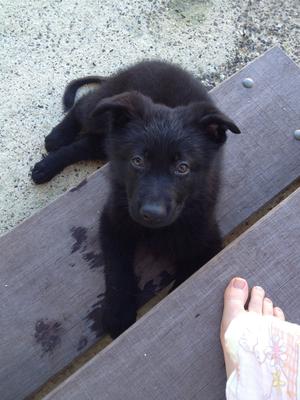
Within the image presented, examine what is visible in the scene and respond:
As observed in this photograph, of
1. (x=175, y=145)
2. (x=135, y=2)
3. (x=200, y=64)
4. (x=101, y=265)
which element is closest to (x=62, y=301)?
(x=101, y=265)

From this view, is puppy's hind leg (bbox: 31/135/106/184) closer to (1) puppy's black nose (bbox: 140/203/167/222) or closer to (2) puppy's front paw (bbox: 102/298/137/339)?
(2) puppy's front paw (bbox: 102/298/137/339)

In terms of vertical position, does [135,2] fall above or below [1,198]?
above

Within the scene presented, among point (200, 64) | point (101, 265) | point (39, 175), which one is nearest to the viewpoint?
point (101, 265)

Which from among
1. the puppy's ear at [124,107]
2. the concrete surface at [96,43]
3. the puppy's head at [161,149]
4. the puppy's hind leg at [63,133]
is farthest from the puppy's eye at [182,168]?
the puppy's hind leg at [63,133]

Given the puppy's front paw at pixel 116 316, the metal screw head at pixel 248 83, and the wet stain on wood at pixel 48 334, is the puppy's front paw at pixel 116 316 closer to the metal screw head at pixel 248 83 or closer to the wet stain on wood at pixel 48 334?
the wet stain on wood at pixel 48 334

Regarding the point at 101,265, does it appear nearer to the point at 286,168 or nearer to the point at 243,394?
the point at 243,394

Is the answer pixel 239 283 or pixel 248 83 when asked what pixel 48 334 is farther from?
pixel 248 83
